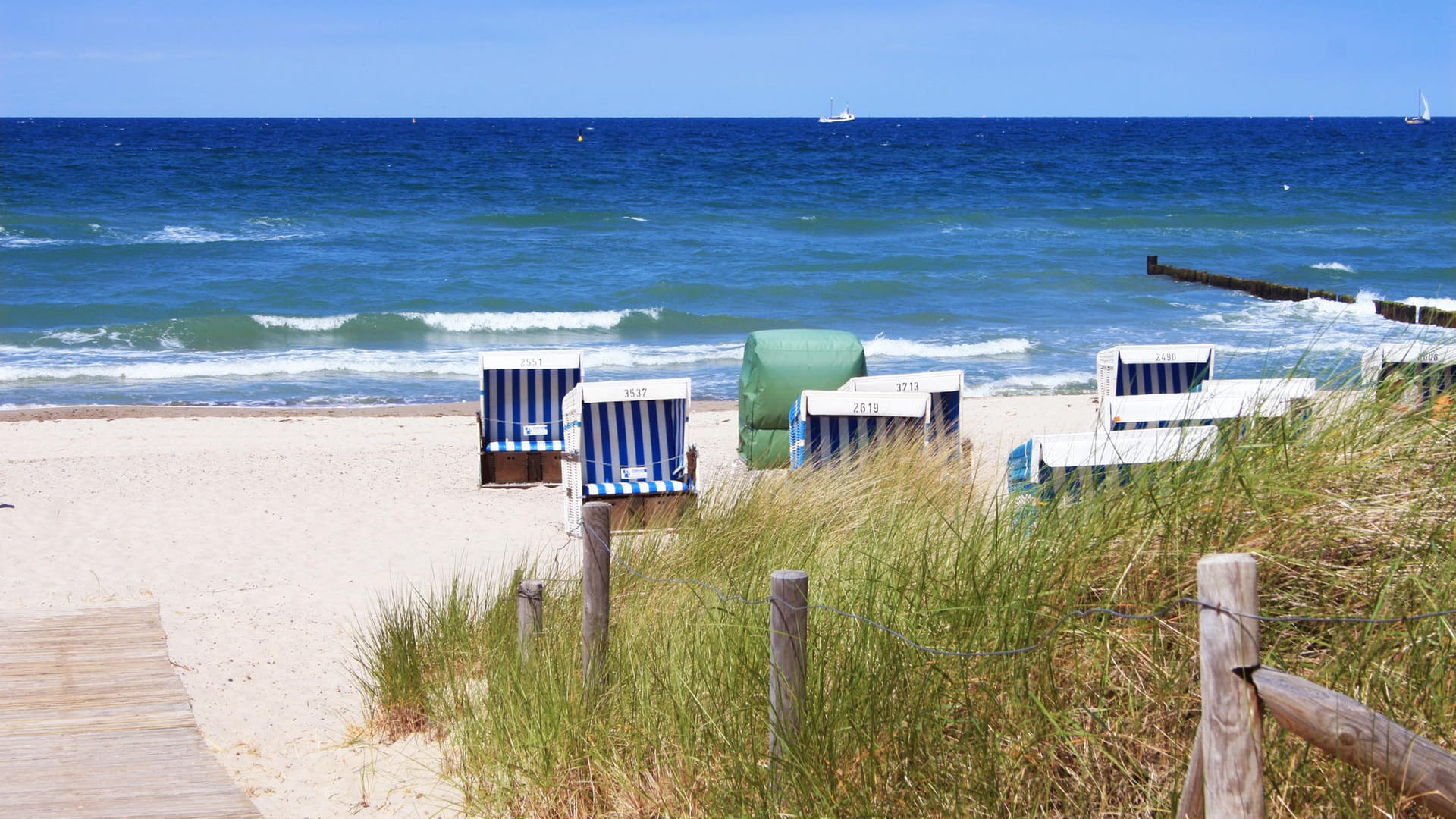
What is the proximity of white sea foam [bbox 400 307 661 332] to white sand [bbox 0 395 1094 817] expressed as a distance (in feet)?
20.7

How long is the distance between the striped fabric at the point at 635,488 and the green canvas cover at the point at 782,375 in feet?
4.36

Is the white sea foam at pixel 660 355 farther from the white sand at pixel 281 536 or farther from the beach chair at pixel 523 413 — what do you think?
the beach chair at pixel 523 413

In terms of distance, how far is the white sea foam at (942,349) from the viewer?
1758 cm

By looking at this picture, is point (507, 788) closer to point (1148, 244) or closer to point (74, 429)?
point (74, 429)

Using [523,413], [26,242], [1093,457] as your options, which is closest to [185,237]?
[26,242]

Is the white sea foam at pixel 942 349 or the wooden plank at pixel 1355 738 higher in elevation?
the wooden plank at pixel 1355 738

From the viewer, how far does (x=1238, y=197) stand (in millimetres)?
41406

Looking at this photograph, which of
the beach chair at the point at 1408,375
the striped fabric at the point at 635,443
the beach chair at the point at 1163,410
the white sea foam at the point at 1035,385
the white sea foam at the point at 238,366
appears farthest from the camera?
the white sea foam at the point at 238,366

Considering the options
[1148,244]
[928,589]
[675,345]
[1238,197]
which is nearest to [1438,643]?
[928,589]

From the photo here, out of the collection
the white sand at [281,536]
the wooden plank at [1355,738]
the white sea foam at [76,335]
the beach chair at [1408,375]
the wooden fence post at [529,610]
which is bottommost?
the white sand at [281,536]

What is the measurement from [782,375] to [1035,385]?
708 cm

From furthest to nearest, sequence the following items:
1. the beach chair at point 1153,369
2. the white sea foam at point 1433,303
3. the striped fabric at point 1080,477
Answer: the white sea foam at point 1433,303 → the beach chair at point 1153,369 → the striped fabric at point 1080,477

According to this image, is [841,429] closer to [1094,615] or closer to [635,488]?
[635,488]

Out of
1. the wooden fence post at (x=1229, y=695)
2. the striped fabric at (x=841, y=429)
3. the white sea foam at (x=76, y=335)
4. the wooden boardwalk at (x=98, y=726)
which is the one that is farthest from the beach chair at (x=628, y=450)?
the white sea foam at (x=76, y=335)
